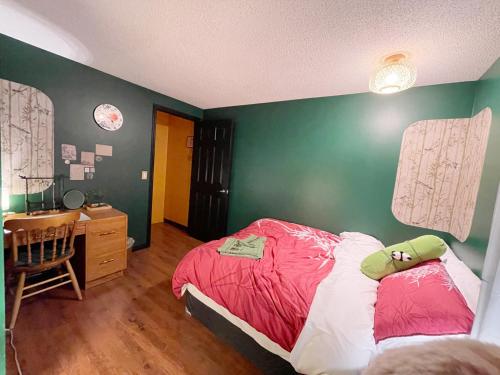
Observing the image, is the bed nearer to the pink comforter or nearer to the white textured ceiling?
the pink comforter

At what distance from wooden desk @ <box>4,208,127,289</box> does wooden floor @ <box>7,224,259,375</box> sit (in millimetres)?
132

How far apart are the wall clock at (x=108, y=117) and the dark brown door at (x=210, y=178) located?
1.16 metres

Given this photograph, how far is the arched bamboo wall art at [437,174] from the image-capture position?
167cm

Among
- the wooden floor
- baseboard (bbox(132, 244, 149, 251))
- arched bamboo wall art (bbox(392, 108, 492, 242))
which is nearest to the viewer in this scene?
the wooden floor

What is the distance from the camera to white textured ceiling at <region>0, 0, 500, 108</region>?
115 cm

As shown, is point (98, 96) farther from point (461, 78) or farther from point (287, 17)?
point (461, 78)

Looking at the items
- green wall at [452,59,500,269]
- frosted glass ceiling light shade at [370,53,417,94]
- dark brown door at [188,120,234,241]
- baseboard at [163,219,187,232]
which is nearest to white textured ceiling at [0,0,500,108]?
frosted glass ceiling light shade at [370,53,417,94]

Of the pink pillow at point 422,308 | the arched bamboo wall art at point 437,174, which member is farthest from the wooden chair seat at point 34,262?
the arched bamboo wall art at point 437,174

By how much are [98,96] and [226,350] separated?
9.32 ft

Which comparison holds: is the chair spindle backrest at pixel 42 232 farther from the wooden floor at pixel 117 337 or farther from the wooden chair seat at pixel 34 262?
the wooden floor at pixel 117 337

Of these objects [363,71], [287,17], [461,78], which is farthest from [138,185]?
[461,78]

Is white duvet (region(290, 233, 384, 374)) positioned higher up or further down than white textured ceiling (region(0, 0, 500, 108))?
further down

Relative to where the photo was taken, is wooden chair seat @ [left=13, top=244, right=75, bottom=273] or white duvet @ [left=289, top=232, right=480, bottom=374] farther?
wooden chair seat @ [left=13, top=244, right=75, bottom=273]

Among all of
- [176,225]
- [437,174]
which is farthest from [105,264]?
[437,174]
